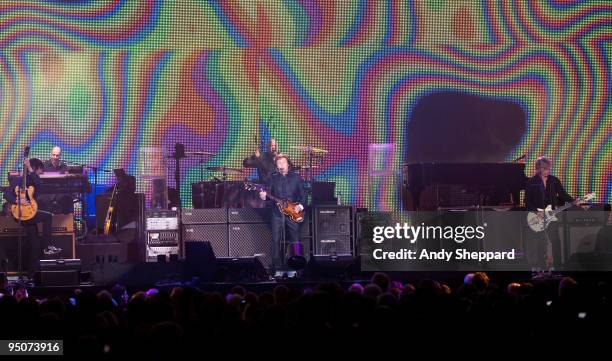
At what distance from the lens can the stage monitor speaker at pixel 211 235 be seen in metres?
11.4

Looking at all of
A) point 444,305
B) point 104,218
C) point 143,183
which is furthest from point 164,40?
point 444,305

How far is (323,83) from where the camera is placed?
45.4 feet

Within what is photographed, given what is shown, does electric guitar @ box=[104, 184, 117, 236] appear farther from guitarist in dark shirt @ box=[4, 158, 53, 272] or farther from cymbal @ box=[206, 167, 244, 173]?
cymbal @ box=[206, 167, 244, 173]

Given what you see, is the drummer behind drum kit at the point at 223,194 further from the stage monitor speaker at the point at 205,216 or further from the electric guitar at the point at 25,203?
the electric guitar at the point at 25,203

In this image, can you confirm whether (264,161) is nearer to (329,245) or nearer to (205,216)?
(205,216)

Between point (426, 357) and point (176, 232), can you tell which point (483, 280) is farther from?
point (176, 232)

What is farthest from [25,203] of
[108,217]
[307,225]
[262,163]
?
[307,225]

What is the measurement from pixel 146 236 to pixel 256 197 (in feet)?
6.98

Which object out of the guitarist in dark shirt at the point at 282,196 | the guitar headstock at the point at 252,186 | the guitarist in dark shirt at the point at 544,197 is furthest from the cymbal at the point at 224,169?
the guitarist in dark shirt at the point at 544,197

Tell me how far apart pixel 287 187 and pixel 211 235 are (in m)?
1.26

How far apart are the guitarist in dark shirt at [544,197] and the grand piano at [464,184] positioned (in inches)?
23.1

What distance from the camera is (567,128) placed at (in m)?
13.9

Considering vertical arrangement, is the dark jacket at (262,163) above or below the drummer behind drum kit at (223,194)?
above

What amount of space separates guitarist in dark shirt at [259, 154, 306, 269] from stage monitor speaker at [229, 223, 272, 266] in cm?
12
